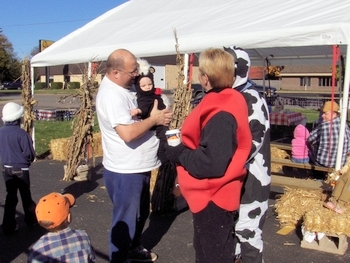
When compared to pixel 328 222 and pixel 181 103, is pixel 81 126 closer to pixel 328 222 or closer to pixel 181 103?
pixel 181 103

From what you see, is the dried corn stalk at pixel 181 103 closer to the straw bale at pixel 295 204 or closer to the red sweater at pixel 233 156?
the straw bale at pixel 295 204

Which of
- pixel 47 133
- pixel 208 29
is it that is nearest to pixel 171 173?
pixel 208 29

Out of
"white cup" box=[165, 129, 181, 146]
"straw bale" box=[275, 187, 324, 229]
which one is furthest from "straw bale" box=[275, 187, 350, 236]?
"white cup" box=[165, 129, 181, 146]

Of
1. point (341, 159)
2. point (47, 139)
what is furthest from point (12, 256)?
point (47, 139)

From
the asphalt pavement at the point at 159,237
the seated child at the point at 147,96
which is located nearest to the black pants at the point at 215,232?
the seated child at the point at 147,96

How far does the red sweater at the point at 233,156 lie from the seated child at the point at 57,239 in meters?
0.74

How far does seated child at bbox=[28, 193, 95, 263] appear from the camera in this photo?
2572 mm

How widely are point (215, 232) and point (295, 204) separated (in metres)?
2.88

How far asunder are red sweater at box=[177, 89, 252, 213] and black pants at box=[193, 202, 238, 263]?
0.04m

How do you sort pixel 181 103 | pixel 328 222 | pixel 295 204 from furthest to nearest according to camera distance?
pixel 181 103
pixel 295 204
pixel 328 222

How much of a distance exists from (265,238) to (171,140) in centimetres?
270

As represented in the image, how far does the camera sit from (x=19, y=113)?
207 inches

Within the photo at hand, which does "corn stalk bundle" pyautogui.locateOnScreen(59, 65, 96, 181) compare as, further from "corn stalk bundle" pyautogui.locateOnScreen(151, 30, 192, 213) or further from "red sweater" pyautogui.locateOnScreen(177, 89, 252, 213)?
"red sweater" pyautogui.locateOnScreen(177, 89, 252, 213)

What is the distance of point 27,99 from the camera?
912 centimetres
